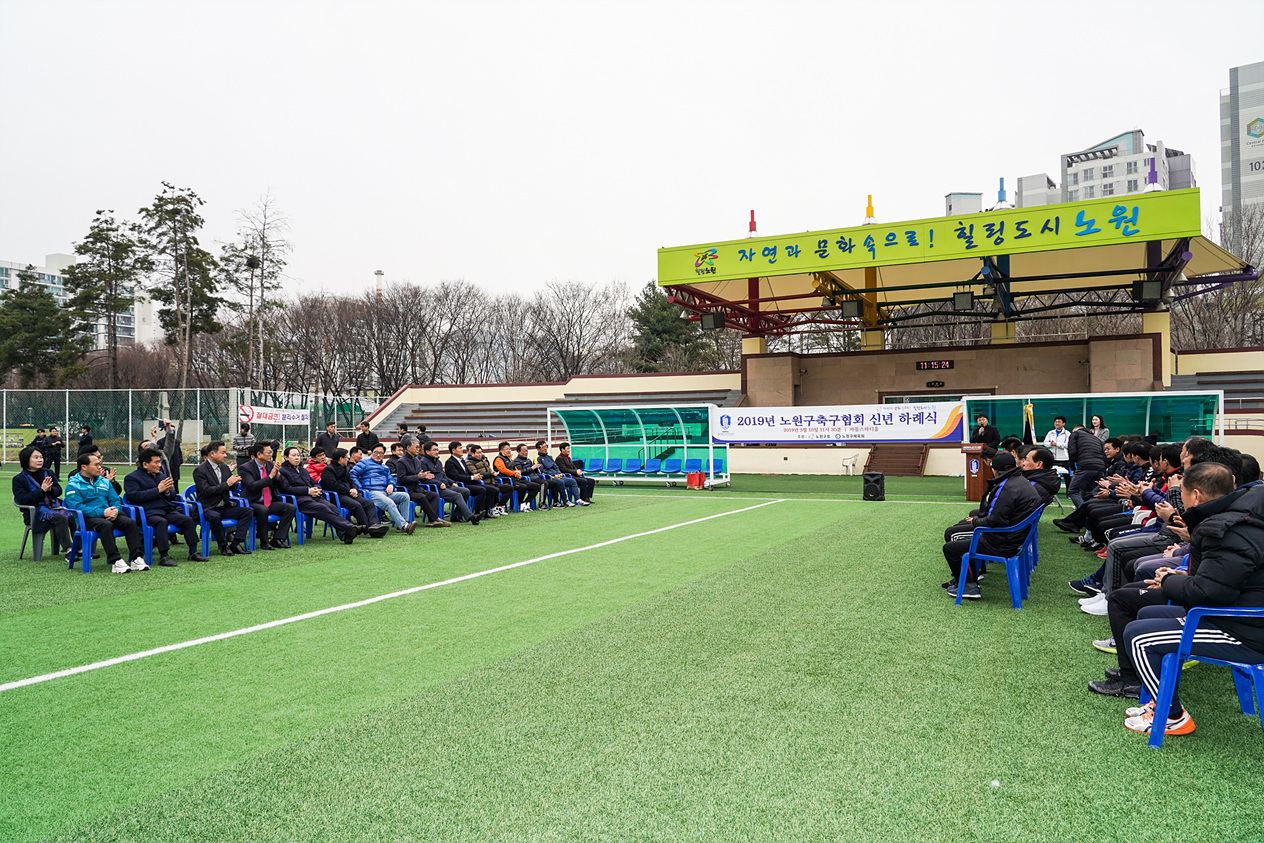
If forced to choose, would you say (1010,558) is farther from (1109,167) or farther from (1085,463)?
(1109,167)

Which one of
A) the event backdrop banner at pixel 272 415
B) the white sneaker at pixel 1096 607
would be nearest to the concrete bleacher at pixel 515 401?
the event backdrop banner at pixel 272 415

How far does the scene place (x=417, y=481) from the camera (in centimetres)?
1182

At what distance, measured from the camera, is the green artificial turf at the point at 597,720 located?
9.50 ft

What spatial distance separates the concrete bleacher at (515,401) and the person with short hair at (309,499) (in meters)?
18.7

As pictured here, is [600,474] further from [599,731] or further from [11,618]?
[599,731]

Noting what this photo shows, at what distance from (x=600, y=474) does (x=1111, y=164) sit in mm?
102285

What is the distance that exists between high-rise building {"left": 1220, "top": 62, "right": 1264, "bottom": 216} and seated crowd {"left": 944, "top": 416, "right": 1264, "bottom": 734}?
105 m

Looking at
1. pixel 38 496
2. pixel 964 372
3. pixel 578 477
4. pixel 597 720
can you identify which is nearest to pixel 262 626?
pixel 597 720

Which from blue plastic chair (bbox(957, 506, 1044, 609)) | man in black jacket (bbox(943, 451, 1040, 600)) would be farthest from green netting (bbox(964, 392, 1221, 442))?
blue plastic chair (bbox(957, 506, 1044, 609))

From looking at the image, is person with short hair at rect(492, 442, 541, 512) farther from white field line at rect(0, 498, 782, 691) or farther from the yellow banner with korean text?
the yellow banner with korean text

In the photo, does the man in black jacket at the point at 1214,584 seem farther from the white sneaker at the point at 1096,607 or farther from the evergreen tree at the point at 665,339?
the evergreen tree at the point at 665,339

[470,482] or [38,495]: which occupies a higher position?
[38,495]

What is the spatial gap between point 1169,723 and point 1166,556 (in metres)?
1.93

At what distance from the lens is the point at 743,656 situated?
495 cm
